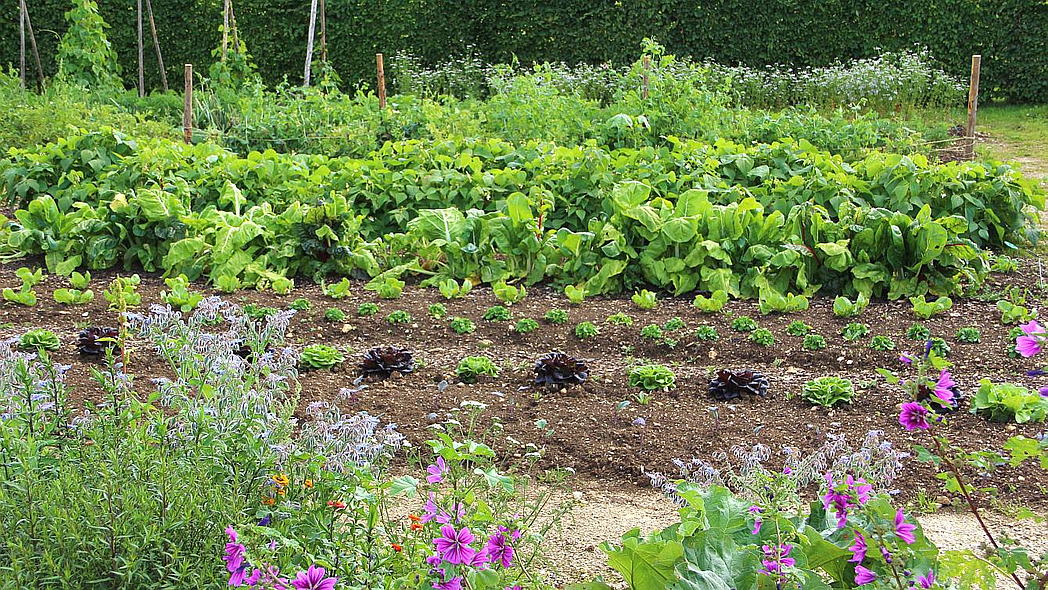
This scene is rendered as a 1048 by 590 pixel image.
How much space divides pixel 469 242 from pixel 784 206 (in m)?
1.84

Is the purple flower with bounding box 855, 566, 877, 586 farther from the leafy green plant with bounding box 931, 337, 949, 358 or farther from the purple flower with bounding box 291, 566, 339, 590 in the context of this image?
the leafy green plant with bounding box 931, 337, 949, 358

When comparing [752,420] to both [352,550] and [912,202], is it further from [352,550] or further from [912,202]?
[912,202]

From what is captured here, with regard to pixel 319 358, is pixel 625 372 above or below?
below

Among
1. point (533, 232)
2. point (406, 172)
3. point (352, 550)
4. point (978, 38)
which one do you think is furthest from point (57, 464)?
point (978, 38)

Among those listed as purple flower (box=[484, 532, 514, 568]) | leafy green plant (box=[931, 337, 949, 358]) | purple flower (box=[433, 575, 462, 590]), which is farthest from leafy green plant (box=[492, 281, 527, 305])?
purple flower (box=[433, 575, 462, 590])

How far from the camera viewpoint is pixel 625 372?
4.02 meters

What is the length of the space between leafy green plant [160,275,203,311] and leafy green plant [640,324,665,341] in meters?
2.10

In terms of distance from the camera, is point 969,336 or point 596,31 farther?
point 596,31

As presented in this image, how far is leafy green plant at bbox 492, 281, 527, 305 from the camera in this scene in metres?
4.87

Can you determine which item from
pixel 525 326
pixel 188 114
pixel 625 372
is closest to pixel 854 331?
pixel 625 372

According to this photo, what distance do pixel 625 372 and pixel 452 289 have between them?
1.28m

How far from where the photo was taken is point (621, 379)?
395 centimetres

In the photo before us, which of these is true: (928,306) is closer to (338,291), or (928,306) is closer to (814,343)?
(814,343)

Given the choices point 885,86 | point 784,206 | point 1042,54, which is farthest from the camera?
point 1042,54
